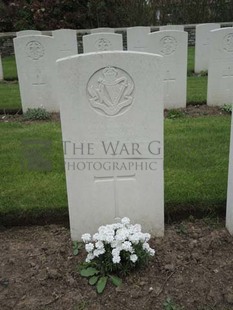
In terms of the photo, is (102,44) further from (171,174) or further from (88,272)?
(88,272)

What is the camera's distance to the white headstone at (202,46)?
10273mm

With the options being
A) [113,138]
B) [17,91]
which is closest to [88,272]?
[113,138]

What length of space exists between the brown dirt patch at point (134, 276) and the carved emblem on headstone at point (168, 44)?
4.31 meters

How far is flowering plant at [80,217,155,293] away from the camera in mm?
2559

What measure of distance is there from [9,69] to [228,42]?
23.9ft

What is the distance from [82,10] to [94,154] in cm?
1433

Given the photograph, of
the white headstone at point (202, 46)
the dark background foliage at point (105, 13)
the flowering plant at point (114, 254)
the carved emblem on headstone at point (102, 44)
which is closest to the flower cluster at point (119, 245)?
the flowering plant at point (114, 254)

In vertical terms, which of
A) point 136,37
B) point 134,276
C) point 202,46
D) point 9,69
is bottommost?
point 134,276

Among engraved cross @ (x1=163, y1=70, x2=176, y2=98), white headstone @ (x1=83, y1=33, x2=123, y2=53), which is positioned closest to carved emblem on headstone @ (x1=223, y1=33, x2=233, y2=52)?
engraved cross @ (x1=163, y1=70, x2=176, y2=98)

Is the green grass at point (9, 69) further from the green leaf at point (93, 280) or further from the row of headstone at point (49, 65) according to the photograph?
the green leaf at point (93, 280)

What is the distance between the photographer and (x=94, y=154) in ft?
9.12

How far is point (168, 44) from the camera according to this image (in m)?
6.71

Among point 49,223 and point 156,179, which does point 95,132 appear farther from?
point 49,223

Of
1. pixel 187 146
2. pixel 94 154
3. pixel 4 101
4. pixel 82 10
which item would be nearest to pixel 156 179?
pixel 94 154
